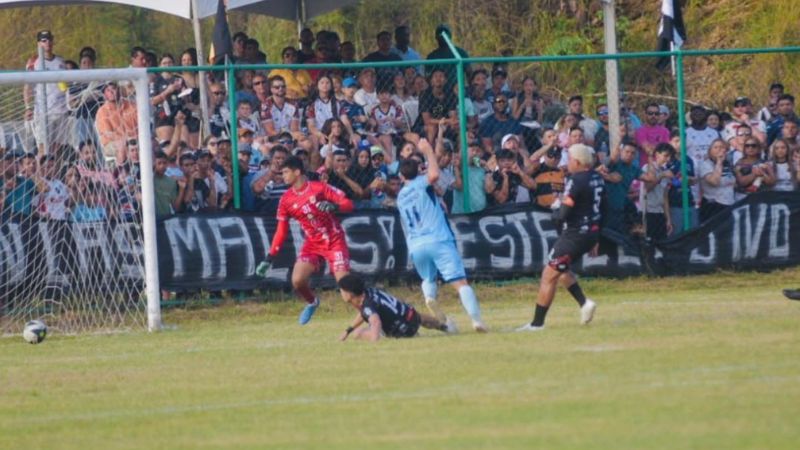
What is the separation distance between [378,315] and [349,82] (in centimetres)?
669

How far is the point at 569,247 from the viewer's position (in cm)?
1516

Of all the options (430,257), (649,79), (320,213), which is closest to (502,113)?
(320,213)

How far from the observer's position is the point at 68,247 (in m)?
18.3

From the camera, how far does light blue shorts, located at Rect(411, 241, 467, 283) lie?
15.4m

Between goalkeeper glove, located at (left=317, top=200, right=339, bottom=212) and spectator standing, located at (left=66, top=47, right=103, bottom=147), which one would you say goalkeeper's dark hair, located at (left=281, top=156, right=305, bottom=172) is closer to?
goalkeeper glove, located at (left=317, top=200, right=339, bottom=212)

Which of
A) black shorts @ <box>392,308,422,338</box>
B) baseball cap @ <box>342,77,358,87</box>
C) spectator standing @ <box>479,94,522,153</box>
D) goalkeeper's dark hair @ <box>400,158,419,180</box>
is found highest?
baseball cap @ <box>342,77,358,87</box>

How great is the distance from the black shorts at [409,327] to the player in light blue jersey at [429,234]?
12.8 inches

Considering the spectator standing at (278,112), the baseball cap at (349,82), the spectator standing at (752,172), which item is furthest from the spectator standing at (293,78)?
the spectator standing at (752,172)

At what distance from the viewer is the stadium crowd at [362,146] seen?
1836 cm

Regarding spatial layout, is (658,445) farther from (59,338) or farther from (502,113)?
(502,113)

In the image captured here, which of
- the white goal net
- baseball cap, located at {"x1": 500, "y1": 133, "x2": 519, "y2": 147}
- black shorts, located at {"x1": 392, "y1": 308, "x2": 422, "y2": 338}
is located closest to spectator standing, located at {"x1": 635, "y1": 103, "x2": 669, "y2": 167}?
baseball cap, located at {"x1": 500, "y1": 133, "x2": 519, "y2": 147}

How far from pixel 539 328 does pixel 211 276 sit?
5.39 meters

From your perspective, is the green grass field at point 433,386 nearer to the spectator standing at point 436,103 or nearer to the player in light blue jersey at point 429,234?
the player in light blue jersey at point 429,234

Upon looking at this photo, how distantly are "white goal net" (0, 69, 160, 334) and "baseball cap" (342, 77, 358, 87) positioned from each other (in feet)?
11.2
